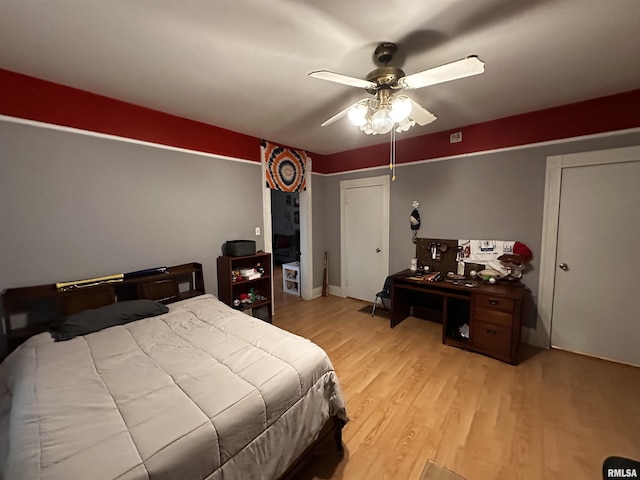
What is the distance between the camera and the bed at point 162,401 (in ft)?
3.08

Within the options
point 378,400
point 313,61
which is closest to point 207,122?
point 313,61

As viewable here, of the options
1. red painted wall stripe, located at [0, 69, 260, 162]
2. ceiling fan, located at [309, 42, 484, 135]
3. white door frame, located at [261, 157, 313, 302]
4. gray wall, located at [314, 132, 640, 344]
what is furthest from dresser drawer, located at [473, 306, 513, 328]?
red painted wall stripe, located at [0, 69, 260, 162]

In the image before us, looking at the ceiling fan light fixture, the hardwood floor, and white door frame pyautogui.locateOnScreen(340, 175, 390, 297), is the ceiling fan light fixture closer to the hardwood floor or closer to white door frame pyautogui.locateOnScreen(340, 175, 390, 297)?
the hardwood floor

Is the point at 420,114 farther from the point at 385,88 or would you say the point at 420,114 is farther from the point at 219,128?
the point at 219,128

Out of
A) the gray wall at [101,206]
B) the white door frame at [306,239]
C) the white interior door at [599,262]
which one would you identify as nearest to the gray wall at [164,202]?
the gray wall at [101,206]

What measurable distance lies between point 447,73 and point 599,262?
8.67 feet

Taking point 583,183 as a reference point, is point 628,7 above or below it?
above

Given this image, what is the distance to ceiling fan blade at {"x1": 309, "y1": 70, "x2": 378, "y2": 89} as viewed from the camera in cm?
143

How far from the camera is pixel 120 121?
8.06 feet

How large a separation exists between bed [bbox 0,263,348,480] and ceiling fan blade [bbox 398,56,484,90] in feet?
5.89

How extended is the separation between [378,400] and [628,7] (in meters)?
2.91

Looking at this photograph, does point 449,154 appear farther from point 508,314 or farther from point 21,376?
point 21,376

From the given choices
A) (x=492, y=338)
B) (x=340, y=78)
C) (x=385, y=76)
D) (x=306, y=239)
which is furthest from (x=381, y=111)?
(x=306, y=239)

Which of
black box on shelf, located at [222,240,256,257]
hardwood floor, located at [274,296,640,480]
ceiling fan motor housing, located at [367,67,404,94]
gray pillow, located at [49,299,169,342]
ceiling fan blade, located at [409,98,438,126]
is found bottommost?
hardwood floor, located at [274,296,640,480]
